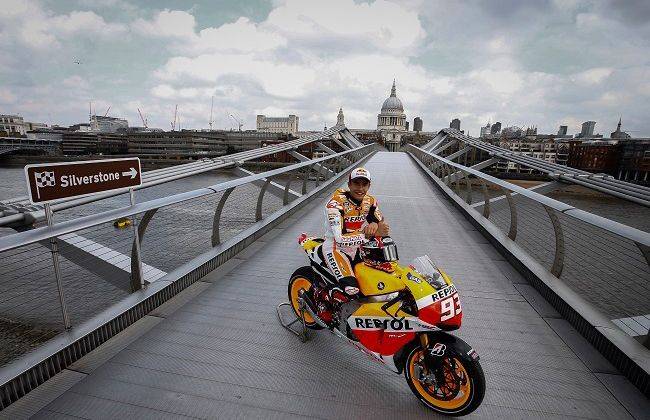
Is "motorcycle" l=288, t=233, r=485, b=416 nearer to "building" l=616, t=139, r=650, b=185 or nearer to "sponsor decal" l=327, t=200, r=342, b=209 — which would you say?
"sponsor decal" l=327, t=200, r=342, b=209

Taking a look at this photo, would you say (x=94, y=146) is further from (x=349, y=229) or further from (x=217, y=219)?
(x=349, y=229)

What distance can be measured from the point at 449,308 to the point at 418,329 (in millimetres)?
253

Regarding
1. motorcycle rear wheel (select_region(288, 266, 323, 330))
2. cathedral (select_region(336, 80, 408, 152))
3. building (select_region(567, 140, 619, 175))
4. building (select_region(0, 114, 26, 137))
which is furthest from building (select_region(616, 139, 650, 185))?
building (select_region(0, 114, 26, 137))

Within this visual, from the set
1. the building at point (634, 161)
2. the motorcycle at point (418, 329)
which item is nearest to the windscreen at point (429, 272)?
the motorcycle at point (418, 329)

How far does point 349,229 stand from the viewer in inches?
111

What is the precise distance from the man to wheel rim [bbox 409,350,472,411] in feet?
2.17

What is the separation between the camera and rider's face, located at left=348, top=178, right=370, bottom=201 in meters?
2.72

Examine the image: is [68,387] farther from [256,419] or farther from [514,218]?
[514,218]

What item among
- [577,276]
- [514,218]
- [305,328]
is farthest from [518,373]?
[577,276]

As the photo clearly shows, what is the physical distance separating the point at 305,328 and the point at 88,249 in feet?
8.16

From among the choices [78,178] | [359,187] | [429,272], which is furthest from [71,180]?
[429,272]

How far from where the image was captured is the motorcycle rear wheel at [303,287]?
3029mm

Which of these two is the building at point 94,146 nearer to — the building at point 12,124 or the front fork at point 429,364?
the building at point 12,124

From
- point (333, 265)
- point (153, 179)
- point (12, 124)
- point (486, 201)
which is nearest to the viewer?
point (333, 265)
